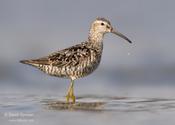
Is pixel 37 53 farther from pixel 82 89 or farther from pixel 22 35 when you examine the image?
pixel 82 89

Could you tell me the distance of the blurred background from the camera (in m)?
18.0

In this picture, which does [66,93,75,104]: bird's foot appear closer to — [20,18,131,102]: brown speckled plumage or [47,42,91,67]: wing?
[20,18,131,102]: brown speckled plumage

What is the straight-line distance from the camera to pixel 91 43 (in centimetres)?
1695

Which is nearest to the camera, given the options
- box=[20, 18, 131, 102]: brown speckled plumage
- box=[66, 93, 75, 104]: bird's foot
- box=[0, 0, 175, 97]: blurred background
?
box=[66, 93, 75, 104]: bird's foot

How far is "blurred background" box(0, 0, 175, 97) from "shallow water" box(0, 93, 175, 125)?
3.43 feet

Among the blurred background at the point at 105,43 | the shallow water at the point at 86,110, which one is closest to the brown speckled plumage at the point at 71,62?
the shallow water at the point at 86,110

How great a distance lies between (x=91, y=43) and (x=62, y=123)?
4.41 m

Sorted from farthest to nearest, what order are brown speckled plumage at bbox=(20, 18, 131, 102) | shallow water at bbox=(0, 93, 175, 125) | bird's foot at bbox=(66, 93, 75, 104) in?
brown speckled plumage at bbox=(20, 18, 131, 102), bird's foot at bbox=(66, 93, 75, 104), shallow water at bbox=(0, 93, 175, 125)

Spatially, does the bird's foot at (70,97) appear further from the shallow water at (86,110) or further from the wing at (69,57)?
the wing at (69,57)

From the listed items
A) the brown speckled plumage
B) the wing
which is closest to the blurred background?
the brown speckled plumage

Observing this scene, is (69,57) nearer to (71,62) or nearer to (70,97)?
(71,62)

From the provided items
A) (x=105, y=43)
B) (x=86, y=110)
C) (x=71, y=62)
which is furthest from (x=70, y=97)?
(x=105, y=43)

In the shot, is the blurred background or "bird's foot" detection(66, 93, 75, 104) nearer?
"bird's foot" detection(66, 93, 75, 104)

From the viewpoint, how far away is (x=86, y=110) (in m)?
14.3
